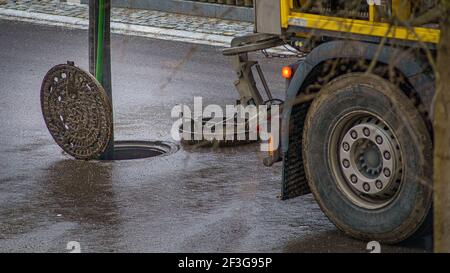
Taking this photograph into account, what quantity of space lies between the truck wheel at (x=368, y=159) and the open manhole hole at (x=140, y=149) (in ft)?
12.1

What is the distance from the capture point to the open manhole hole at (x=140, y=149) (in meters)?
13.1

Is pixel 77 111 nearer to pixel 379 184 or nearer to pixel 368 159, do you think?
pixel 368 159

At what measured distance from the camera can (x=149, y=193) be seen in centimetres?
1117

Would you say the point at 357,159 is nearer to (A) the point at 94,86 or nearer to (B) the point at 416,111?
(B) the point at 416,111

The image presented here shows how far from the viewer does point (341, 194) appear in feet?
31.0

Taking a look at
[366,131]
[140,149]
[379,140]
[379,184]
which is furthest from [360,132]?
[140,149]

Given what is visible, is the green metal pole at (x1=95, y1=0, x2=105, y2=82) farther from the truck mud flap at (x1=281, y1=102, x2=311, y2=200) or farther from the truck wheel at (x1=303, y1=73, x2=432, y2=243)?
the truck wheel at (x1=303, y1=73, x2=432, y2=243)

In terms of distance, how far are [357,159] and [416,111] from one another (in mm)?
793

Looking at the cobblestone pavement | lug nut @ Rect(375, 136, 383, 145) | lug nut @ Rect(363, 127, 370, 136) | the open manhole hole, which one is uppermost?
lug nut @ Rect(363, 127, 370, 136)

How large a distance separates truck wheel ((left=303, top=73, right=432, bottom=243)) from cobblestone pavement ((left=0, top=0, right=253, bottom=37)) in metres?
9.60

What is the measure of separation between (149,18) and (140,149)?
7.82m

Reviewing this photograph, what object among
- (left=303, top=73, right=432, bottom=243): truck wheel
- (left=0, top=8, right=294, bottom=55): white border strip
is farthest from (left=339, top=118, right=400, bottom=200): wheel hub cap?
(left=0, top=8, right=294, bottom=55): white border strip

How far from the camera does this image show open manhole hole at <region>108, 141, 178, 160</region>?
13.1 metres

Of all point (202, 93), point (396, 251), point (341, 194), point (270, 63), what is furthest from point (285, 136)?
point (270, 63)
